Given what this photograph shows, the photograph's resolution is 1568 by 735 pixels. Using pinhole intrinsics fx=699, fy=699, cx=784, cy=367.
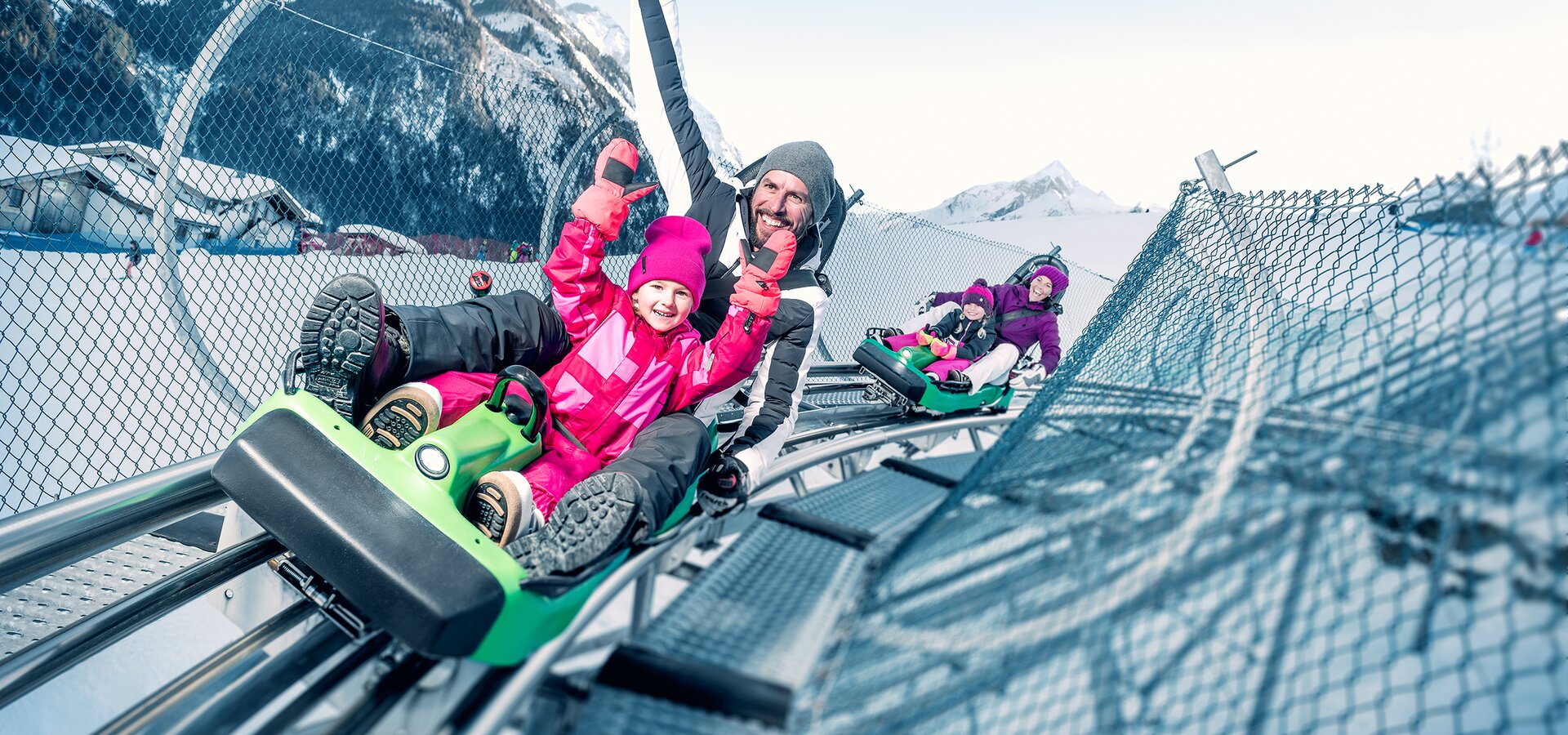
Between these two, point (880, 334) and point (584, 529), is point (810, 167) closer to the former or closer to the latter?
point (584, 529)

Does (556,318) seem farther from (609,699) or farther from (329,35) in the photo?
(329,35)

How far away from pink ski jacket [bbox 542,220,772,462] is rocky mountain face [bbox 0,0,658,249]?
2.30m

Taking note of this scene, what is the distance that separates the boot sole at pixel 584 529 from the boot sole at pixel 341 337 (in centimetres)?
49

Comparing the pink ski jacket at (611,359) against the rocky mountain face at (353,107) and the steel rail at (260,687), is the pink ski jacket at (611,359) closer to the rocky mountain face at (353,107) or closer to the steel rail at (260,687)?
the steel rail at (260,687)

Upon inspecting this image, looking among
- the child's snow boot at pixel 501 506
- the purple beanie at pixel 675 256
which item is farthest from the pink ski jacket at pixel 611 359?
the child's snow boot at pixel 501 506

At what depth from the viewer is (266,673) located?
1276 millimetres

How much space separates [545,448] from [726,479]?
514 mm

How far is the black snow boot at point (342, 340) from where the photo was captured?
4.54 ft

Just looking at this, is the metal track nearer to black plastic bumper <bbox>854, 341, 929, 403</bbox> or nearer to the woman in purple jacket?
black plastic bumper <bbox>854, 341, 929, 403</bbox>

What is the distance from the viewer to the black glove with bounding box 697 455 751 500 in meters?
2.00

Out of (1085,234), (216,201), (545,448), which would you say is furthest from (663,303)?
(1085,234)

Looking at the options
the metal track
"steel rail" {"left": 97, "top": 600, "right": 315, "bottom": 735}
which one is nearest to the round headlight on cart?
the metal track

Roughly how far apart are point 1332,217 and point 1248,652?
1.35 m

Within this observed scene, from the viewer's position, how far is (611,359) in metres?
1.87
